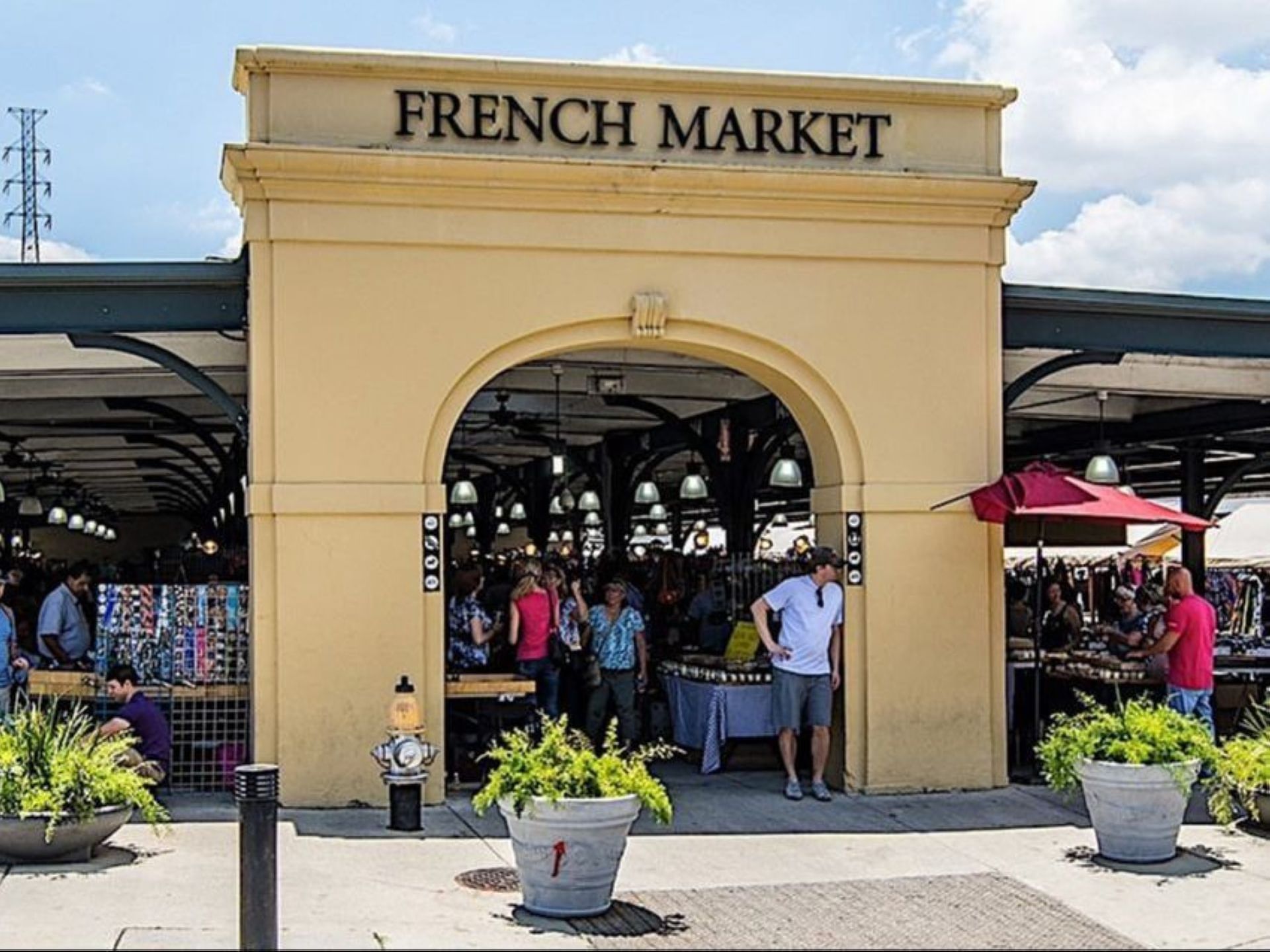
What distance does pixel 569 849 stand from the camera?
25.8 feet

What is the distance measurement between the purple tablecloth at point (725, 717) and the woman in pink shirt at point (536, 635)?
1147 mm

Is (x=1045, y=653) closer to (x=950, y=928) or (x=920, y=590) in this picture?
(x=920, y=590)

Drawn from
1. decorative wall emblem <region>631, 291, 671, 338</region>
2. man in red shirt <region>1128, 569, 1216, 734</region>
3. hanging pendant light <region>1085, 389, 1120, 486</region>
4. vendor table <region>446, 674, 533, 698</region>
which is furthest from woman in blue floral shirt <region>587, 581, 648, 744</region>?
hanging pendant light <region>1085, 389, 1120, 486</region>

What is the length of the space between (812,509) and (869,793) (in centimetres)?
207

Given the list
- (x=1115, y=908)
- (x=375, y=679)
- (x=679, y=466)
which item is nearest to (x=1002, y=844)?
(x=1115, y=908)

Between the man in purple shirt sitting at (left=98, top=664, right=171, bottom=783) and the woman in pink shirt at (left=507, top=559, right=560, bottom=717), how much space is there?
2.70 metres

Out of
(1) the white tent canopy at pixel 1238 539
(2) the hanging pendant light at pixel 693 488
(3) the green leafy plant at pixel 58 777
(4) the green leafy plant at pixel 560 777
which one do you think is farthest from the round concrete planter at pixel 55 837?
(1) the white tent canopy at pixel 1238 539

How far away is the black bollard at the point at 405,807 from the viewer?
991 cm

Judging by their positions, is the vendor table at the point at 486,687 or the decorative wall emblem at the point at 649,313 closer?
the decorative wall emblem at the point at 649,313

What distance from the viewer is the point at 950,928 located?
786 cm

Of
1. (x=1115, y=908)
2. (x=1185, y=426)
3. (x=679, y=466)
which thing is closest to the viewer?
(x=1115, y=908)

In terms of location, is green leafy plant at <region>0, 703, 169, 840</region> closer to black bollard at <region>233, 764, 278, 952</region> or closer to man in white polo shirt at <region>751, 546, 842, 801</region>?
black bollard at <region>233, 764, 278, 952</region>

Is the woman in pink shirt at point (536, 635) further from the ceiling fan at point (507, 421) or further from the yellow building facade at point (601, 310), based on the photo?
the ceiling fan at point (507, 421)

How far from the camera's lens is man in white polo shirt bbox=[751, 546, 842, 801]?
1116 centimetres
